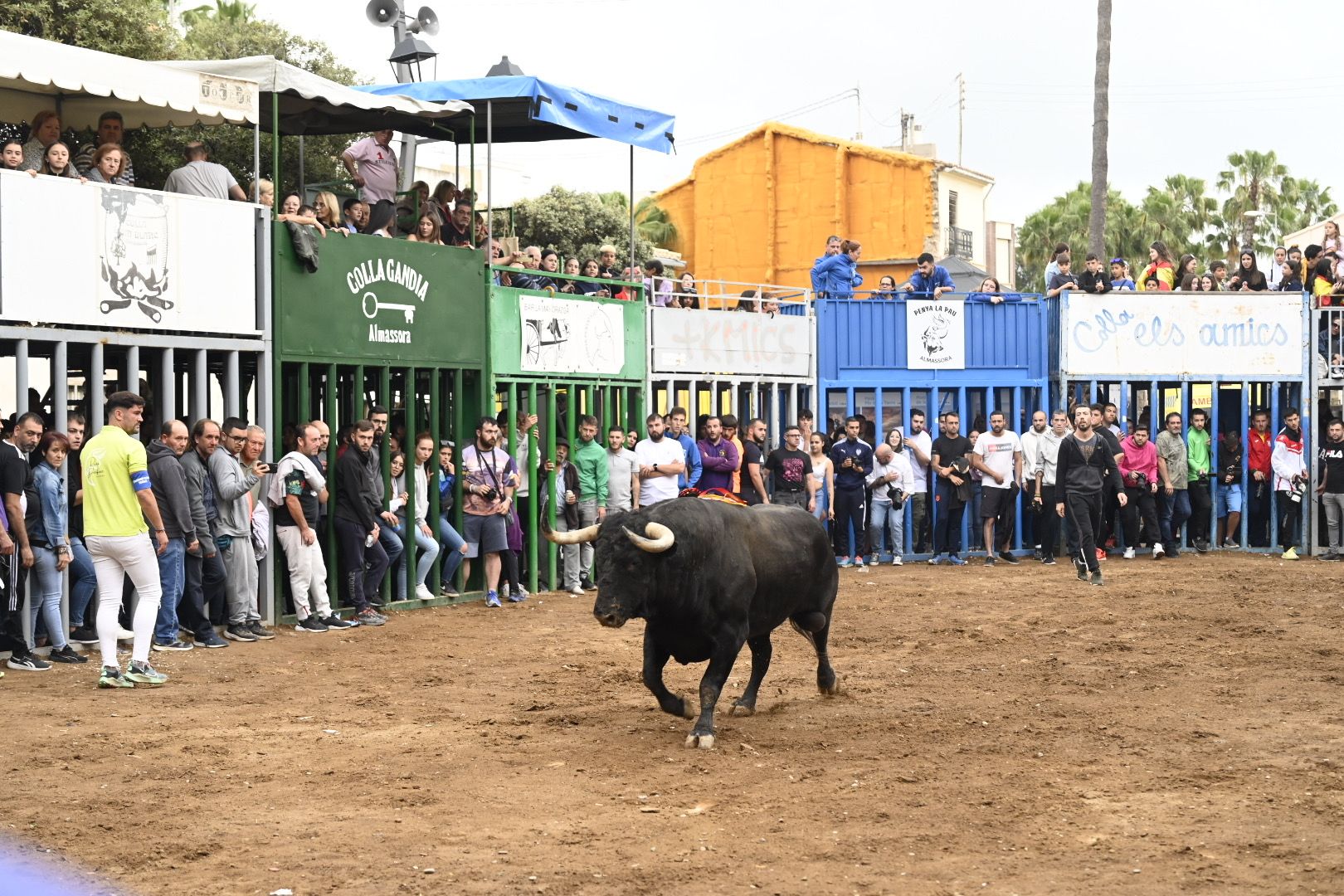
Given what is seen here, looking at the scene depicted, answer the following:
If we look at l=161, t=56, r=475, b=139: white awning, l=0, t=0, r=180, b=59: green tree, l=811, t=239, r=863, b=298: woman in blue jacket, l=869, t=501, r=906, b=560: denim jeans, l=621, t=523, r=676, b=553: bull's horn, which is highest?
l=0, t=0, r=180, b=59: green tree

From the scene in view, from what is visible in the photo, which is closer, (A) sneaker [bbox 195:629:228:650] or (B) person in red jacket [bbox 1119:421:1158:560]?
(A) sneaker [bbox 195:629:228:650]

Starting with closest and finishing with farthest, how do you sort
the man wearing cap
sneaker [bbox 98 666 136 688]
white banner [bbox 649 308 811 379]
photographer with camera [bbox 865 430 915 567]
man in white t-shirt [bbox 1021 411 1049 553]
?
sneaker [bbox 98 666 136 688]
the man wearing cap
white banner [bbox 649 308 811 379]
photographer with camera [bbox 865 430 915 567]
man in white t-shirt [bbox 1021 411 1049 553]

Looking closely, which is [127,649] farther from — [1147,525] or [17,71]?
[1147,525]

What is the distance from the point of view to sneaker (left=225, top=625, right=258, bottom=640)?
1356 centimetres

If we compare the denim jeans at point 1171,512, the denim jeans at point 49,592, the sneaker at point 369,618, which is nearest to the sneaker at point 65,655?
the denim jeans at point 49,592

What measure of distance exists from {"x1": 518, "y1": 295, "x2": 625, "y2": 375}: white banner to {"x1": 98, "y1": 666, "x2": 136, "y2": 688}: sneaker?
24.3 ft

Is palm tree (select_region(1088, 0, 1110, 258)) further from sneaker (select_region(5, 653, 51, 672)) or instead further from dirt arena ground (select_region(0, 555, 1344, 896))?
sneaker (select_region(5, 653, 51, 672))

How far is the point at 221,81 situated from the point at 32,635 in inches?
191

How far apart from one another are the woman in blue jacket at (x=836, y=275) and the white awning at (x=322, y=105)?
21.6ft

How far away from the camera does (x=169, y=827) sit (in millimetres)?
7426

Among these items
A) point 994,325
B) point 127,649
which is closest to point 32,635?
point 127,649

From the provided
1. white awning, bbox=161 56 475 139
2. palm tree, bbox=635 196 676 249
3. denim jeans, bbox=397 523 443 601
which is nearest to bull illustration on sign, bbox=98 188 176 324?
white awning, bbox=161 56 475 139

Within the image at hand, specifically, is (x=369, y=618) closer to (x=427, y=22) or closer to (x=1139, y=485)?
(x=427, y=22)

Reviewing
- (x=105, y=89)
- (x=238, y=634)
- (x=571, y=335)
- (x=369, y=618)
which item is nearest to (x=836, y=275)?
(x=571, y=335)
